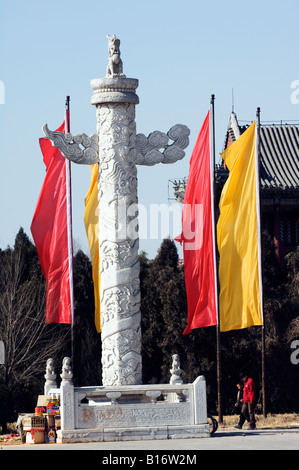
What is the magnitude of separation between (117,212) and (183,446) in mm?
4165

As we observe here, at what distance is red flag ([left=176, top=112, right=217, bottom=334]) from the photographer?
21812 mm

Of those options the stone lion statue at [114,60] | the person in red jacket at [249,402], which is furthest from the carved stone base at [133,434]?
the stone lion statue at [114,60]

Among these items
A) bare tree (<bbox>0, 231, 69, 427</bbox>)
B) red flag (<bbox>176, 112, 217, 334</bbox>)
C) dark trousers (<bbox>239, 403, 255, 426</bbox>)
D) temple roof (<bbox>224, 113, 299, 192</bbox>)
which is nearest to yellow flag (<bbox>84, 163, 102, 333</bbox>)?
red flag (<bbox>176, 112, 217, 334</bbox>)

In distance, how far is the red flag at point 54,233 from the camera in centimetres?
2220

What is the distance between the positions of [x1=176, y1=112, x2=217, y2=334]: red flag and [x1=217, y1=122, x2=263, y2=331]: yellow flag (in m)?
0.21

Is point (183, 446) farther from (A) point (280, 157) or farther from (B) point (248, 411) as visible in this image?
(A) point (280, 157)

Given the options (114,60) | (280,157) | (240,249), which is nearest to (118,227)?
(114,60)

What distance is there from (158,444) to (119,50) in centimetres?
650

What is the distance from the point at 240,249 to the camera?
72.0 feet

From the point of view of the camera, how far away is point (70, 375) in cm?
1833

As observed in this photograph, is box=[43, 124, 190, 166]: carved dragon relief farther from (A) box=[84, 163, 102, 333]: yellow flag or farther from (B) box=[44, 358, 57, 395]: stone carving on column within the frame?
(B) box=[44, 358, 57, 395]: stone carving on column

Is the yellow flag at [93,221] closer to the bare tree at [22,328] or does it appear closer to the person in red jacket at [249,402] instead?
the person in red jacket at [249,402]

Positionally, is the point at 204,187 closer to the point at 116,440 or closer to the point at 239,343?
the point at 116,440

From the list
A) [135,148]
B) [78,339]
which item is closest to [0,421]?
[78,339]
